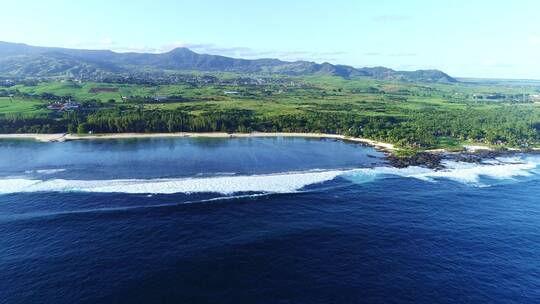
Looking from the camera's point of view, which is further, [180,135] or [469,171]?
[180,135]

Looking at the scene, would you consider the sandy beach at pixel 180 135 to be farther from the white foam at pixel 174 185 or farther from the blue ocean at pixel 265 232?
the white foam at pixel 174 185

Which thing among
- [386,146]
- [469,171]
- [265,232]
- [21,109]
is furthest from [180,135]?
[469,171]

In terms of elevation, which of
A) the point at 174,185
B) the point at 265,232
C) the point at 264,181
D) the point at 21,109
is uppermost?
the point at 21,109

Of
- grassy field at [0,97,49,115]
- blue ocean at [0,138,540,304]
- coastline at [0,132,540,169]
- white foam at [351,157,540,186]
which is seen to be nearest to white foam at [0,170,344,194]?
blue ocean at [0,138,540,304]

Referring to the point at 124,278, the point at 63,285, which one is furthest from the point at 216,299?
the point at 63,285

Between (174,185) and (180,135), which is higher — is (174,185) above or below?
below

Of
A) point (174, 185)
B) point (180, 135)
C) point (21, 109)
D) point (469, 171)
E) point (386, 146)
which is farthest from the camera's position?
point (21, 109)

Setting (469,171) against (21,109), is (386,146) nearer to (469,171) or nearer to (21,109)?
(469,171)
